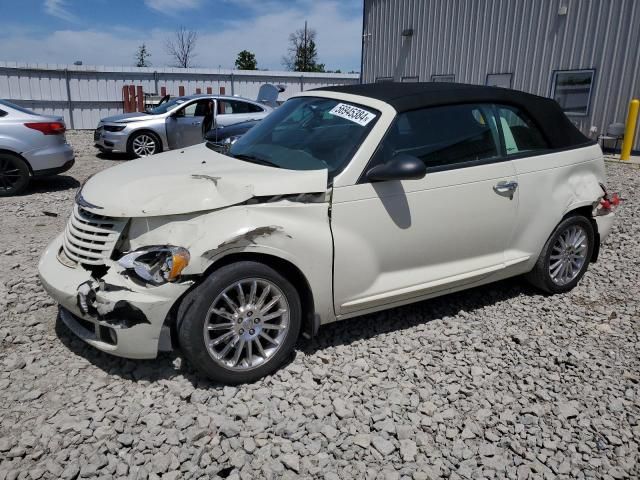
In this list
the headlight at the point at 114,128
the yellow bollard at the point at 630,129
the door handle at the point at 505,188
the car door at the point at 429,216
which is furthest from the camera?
the headlight at the point at 114,128

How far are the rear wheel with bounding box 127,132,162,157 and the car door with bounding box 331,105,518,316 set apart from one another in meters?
9.50

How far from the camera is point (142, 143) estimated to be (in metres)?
12.0

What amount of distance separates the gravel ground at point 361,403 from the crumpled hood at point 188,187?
3.36 ft

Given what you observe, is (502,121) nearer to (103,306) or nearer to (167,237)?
(167,237)

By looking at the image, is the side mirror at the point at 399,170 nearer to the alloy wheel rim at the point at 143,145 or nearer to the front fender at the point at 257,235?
the front fender at the point at 257,235

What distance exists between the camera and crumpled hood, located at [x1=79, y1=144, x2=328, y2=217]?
3008 millimetres

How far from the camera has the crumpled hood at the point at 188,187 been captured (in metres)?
3.01

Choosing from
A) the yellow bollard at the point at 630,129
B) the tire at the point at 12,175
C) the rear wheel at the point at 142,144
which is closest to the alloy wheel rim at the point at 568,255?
the tire at the point at 12,175

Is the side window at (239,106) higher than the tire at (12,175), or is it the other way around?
the side window at (239,106)

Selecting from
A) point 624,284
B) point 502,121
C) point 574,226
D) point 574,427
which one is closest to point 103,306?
point 574,427

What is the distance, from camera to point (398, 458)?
2.67 metres

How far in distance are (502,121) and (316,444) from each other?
9.05ft

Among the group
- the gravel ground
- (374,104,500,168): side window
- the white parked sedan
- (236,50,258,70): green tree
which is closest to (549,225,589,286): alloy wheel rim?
the gravel ground

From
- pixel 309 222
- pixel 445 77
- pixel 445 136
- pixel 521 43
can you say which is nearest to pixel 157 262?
pixel 309 222
